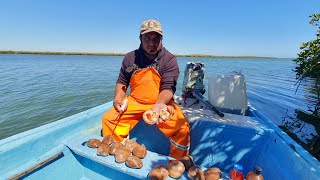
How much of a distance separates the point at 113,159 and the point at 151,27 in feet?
5.72

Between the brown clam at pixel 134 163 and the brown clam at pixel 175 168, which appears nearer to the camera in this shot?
the brown clam at pixel 175 168

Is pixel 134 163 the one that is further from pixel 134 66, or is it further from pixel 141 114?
pixel 134 66

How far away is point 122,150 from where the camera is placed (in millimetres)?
2516

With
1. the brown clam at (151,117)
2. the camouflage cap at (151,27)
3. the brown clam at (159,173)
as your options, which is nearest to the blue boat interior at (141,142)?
the brown clam at (159,173)

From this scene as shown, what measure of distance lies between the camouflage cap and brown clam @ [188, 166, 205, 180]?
1.78 m

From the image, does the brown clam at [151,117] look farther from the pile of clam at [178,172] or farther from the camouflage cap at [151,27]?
the camouflage cap at [151,27]

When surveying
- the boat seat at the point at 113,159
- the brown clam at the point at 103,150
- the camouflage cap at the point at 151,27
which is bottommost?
the boat seat at the point at 113,159

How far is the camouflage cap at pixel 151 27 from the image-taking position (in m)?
2.86

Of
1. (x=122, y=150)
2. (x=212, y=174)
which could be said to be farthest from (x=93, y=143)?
(x=212, y=174)

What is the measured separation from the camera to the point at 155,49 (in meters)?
3.07

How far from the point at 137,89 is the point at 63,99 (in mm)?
8287

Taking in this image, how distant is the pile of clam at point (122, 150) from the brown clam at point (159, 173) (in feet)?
0.82

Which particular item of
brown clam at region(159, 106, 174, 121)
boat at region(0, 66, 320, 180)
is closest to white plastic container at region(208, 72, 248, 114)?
boat at region(0, 66, 320, 180)

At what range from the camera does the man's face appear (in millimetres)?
2949
